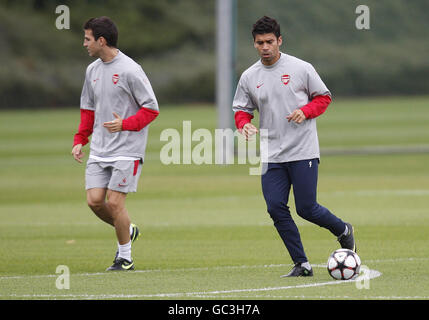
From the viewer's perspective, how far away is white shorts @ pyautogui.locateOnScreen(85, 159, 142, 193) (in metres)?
10.1

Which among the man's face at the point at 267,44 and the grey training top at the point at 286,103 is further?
the grey training top at the point at 286,103

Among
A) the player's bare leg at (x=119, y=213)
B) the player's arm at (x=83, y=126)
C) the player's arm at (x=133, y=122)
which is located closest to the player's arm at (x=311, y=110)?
the player's arm at (x=133, y=122)

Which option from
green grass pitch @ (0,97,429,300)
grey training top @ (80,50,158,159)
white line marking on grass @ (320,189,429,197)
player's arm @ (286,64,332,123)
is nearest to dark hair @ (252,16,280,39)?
player's arm @ (286,64,332,123)

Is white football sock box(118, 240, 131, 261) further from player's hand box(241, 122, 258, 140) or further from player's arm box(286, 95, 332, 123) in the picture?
player's arm box(286, 95, 332, 123)

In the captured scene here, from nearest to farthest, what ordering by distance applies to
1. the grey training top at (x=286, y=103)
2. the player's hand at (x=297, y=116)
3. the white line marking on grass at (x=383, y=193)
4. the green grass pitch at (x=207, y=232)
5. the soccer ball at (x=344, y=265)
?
the green grass pitch at (x=207, y=232) → the soccer ball at (x=344, y=265) → the player's hand at (x=297, y=116) → the grey training top at (x=286, y=103) → the white line marking on grass at (x=383, y=193)

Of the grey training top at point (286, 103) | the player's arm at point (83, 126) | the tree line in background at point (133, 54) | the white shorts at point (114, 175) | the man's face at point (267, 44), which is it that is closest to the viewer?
the man's face at point (267, 44)

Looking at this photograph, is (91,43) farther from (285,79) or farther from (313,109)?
(313,109)

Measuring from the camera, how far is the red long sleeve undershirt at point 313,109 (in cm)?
944

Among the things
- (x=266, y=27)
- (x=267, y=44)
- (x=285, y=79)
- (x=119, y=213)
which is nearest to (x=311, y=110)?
(x=285, y=79)

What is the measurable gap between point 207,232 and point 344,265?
4.68 metres

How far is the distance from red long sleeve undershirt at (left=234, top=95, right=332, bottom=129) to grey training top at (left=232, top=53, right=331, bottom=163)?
0.07 meters

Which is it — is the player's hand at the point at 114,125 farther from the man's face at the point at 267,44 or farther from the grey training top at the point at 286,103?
the man's face at the point at 267,44

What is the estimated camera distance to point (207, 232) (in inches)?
541

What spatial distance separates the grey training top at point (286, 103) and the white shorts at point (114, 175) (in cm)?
140
